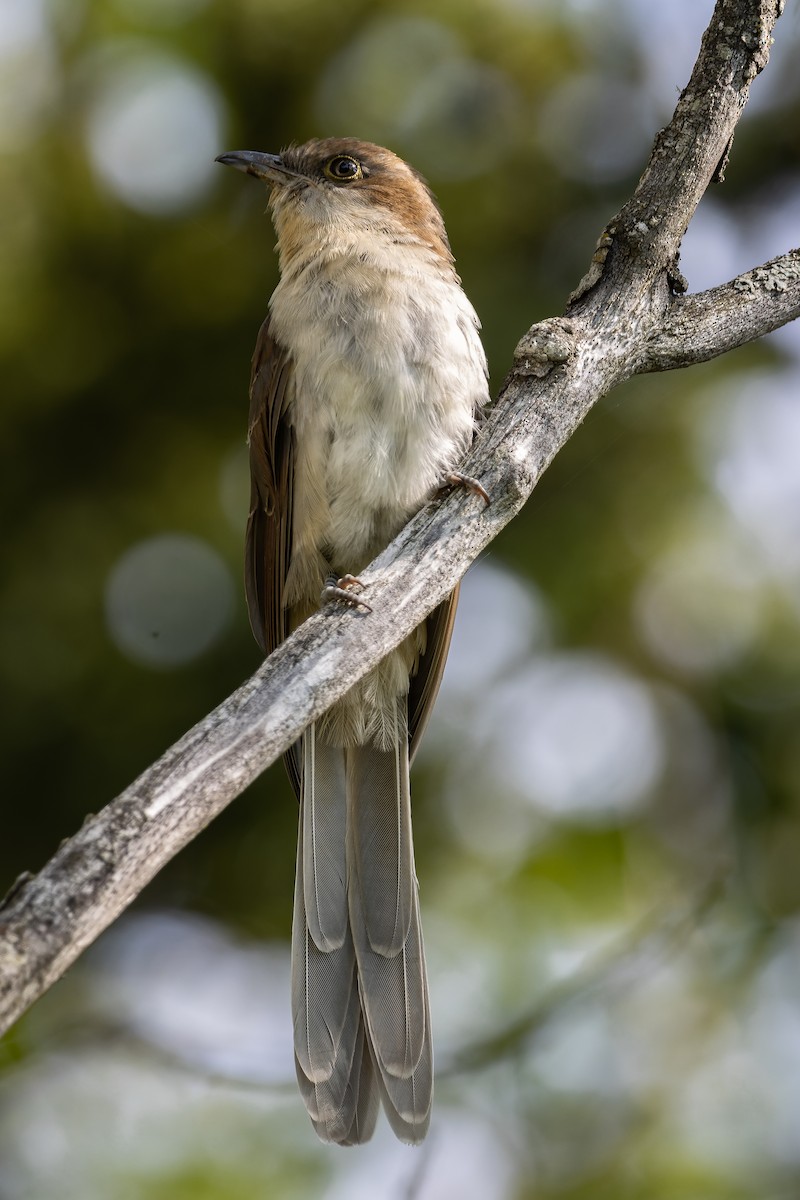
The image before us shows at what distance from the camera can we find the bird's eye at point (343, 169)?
422 cm

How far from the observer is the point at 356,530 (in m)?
3.66

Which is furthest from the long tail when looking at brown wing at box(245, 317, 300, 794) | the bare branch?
the bare branch

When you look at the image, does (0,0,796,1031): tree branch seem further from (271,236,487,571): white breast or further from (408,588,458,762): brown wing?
(408,588,458,762): brown wing

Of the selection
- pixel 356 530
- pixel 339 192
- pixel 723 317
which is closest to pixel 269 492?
pixel 356 530

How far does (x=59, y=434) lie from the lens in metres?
4.48

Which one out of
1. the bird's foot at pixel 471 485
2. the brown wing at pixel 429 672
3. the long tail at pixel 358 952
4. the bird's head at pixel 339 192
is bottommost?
the long tail at pixel 358 952

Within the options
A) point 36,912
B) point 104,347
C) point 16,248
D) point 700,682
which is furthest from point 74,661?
point 36,912

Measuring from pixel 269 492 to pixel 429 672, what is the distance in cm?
81

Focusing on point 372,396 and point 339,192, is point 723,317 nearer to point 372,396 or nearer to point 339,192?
point 372,396

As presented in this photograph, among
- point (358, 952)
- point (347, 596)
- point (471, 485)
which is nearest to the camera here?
point (347, 596)

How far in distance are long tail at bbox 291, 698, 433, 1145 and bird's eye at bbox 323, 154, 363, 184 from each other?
6.36ft

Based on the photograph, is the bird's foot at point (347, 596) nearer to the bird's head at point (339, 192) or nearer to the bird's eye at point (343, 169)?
the bird's head at point (339, 192)

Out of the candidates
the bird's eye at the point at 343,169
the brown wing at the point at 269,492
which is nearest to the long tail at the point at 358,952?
the brown wing at the point at 269,492

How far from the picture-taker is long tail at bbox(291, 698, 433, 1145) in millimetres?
3168
